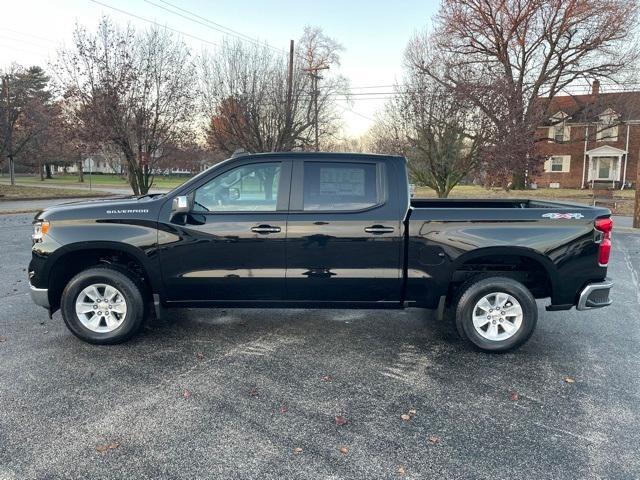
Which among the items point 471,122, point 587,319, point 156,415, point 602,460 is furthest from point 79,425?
point 471,122

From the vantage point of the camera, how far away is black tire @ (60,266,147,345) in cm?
439

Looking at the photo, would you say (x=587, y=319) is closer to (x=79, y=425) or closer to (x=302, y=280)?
(x=302, y=280)

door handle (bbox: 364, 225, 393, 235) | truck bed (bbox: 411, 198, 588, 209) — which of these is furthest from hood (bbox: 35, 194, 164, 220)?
truck bed (bbox: 411, 198, 588, 209)

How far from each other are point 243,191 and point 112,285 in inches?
61.1

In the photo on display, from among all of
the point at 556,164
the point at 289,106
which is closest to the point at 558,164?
the point at 556,164

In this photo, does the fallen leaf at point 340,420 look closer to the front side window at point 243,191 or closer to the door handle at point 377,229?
the door handle at point 377,229

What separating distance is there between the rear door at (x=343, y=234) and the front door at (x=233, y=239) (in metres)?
0.14

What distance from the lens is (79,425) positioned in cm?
308

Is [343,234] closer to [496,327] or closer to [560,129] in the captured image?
[496,327]

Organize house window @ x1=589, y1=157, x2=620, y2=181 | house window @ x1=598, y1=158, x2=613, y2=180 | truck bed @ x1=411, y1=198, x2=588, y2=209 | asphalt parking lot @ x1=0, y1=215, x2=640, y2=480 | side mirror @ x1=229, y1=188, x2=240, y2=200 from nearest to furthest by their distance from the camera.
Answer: asphalt parking lot @ x1=0, y1=215, x2=640, y2=480
side mirror @ x1=229, y1=188, x2=240, y2=200
truck bed @ x1=411, y1=198, x2=588, y2=209
house window @ x1=589, y1=157, x2=620, y2=181
house window @ x1=598, y1=158, x2=613, y2=180

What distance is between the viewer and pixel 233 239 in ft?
14.2

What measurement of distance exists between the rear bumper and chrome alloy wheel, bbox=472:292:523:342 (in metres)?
0.61

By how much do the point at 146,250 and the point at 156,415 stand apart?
169cm

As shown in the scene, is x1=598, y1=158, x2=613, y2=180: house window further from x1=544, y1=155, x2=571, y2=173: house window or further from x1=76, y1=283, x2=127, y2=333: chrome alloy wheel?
x1=76, y1=283, x2=127, y2=333: chrome alloy wheel
